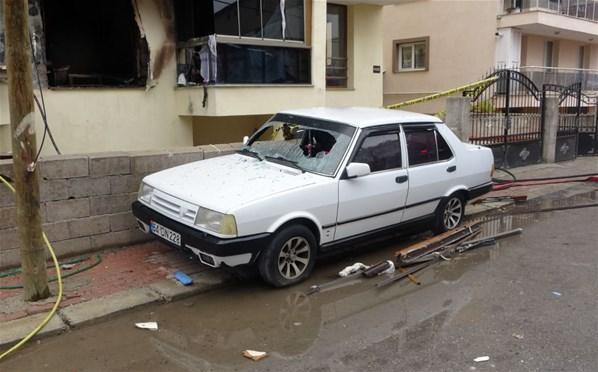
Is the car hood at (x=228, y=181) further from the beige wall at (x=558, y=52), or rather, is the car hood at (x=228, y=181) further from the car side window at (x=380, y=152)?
the beige wall at (x=558, y=52)

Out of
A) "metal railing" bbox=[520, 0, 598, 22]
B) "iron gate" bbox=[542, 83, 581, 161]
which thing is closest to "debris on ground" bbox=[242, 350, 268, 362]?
"iron gate" bbox=[542, 83, 581, 161]

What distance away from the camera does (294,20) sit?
11.0m

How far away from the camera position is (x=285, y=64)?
36.2ft

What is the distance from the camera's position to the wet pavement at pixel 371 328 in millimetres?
3850

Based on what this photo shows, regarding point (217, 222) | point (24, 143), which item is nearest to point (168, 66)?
point (24, 143)

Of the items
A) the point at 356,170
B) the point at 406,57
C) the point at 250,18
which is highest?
the point at 406,57

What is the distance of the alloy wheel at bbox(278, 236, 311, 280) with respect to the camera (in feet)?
17.1

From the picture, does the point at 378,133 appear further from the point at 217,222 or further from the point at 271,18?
the point at 271,18

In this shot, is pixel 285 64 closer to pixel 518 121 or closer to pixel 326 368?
pixel 518 121

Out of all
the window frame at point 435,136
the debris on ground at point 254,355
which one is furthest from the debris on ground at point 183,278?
the window frame at point 435,136

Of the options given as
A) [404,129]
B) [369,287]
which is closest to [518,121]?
[404,129]

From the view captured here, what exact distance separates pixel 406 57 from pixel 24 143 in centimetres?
2101

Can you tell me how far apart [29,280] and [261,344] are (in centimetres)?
212

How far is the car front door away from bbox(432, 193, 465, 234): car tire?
2.94 feet
